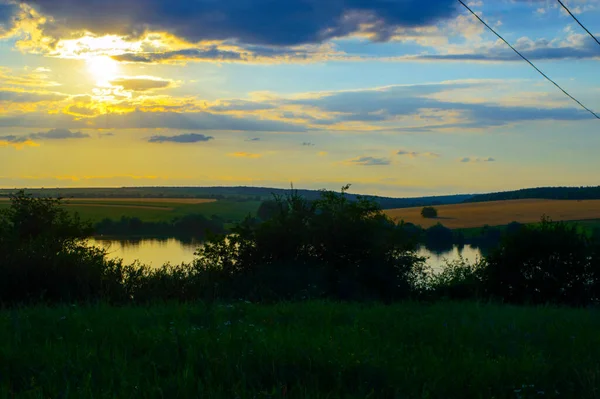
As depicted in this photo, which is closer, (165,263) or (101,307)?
(101,307)

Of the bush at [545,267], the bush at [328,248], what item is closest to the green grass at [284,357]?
the bush at [328,248]

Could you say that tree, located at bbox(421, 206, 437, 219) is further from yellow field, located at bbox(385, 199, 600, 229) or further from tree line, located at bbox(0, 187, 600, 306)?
tree line, located at bbox(0, 187, 600, 306)

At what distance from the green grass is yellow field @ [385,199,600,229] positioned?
40980 millimetres

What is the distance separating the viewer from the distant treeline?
46.0m

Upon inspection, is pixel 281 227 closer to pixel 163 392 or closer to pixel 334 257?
pixel 334 257

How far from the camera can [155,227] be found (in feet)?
169

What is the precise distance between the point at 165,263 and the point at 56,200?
46.1 ft

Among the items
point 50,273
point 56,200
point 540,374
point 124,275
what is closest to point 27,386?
point 540,374

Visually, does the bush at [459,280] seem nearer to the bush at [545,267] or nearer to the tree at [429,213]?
the bush at [545,267]

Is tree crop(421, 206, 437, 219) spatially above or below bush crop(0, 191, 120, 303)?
above

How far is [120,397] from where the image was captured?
6.14 meters

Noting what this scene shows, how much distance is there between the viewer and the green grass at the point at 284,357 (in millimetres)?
6637

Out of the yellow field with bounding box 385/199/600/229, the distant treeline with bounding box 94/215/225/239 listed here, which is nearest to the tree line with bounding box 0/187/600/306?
the distant treeline with bounding box 94/215/225/239

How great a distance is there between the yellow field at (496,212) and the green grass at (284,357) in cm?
4098
